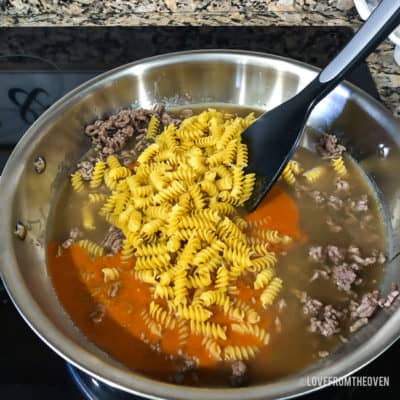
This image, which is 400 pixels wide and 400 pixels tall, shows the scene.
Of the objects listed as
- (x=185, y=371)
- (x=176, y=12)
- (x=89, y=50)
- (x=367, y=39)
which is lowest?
(x=185, y=371)

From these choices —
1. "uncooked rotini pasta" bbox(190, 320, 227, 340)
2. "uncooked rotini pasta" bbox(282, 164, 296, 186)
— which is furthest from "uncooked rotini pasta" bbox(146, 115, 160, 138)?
"uncooked rotini pasta" bbox(190, 320, 227, 340)

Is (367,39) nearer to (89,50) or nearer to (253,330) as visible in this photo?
(253,330)

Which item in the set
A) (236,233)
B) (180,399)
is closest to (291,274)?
(236,233)

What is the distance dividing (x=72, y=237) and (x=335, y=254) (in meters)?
0.65

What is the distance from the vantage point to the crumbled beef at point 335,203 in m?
1.41

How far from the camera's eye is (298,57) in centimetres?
175

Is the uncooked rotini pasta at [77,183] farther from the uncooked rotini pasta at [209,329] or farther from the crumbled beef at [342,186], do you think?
the crumbled beef at [342,186]

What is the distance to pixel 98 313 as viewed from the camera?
3.91 ft

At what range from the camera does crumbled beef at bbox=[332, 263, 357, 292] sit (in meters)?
1.24

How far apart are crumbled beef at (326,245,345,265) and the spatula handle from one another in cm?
40

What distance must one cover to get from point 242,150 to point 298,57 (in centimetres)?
52

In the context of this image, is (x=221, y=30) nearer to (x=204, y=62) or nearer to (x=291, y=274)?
(x=204, y=62)

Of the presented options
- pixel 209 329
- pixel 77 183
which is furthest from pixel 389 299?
pixel 77 183

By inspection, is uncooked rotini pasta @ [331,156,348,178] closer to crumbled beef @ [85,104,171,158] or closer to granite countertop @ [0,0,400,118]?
crumbled beef @ [85,104,171,158]
